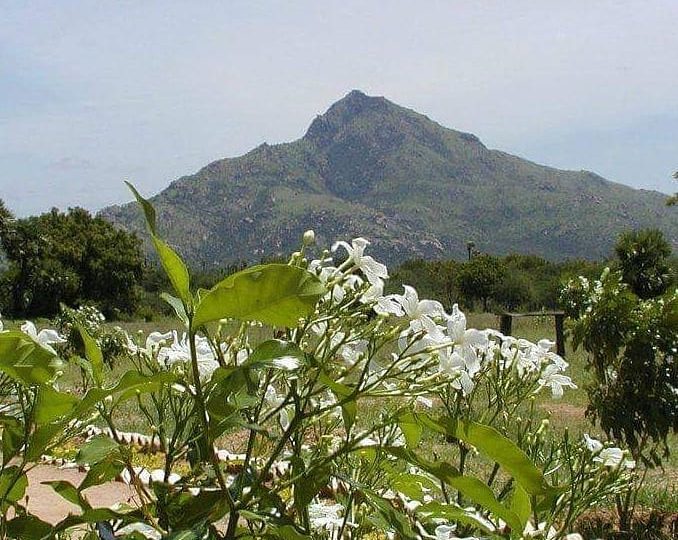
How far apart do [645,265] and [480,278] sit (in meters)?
20.1

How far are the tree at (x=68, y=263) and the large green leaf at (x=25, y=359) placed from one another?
38.3 m

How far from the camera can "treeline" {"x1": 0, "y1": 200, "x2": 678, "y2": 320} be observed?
125 feet

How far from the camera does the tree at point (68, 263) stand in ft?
127

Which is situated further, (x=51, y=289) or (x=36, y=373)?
(x=51, y=289)

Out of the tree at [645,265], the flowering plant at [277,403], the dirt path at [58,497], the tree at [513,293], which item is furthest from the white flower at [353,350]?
the tree at [513,293]

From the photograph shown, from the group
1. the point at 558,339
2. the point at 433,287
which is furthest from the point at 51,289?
the point at 558,339

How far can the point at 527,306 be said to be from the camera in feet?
131

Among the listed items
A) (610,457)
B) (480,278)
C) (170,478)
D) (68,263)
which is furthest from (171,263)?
(68,263)

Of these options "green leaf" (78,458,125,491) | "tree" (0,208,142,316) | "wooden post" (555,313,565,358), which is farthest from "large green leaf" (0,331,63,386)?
"tree" (0,208,142,316)

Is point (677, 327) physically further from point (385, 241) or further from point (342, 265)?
point (385, 241)

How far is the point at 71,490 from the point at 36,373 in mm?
268

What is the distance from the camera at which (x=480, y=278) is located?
37.4m

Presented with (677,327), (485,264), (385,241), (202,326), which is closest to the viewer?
(202,326)

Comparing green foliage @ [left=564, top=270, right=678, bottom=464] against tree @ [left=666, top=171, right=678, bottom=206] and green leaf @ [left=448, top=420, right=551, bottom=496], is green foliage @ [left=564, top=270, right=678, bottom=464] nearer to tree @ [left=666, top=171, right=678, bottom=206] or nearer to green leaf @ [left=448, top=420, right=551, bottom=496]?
green leaf @ [left=448, top=420, right=551, bottom=496]
